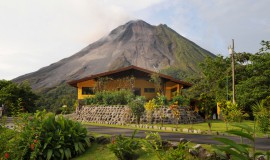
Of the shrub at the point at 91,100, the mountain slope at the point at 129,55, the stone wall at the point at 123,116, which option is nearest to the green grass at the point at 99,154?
the stone wall at the point at 123,116

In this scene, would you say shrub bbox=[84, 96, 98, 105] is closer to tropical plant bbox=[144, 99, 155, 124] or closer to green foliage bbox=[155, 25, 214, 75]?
tropical plant bbox=[144, 99, 155, 124]

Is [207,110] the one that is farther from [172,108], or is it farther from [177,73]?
[177,73]

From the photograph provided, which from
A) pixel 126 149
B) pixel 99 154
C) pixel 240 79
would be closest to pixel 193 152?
pixel 126 149

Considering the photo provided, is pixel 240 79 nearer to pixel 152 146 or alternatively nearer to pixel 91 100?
pixel 91 100

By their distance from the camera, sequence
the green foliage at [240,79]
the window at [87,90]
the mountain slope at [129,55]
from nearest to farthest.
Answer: the green foliage at [240,79] < the window at [87,90] < the mountain slope at [129,55]

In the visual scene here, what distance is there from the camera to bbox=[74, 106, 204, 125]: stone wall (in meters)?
21.9

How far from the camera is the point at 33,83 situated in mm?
133750

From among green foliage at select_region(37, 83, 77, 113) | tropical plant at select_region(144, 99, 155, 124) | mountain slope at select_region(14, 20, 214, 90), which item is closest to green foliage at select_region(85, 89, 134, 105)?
tropical plant at select_region(144, 99, 155, 124)

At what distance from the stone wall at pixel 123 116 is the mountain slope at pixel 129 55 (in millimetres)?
92280

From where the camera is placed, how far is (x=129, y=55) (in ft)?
456

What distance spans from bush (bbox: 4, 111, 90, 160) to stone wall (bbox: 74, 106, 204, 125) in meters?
11.2

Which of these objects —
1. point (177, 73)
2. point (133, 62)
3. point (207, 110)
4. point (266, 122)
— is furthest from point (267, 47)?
point (133, 62)

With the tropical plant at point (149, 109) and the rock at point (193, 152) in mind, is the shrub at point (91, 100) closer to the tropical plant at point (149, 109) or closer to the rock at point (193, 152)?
the tropical plant at point (149, 109)

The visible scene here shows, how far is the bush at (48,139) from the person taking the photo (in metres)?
9.30
